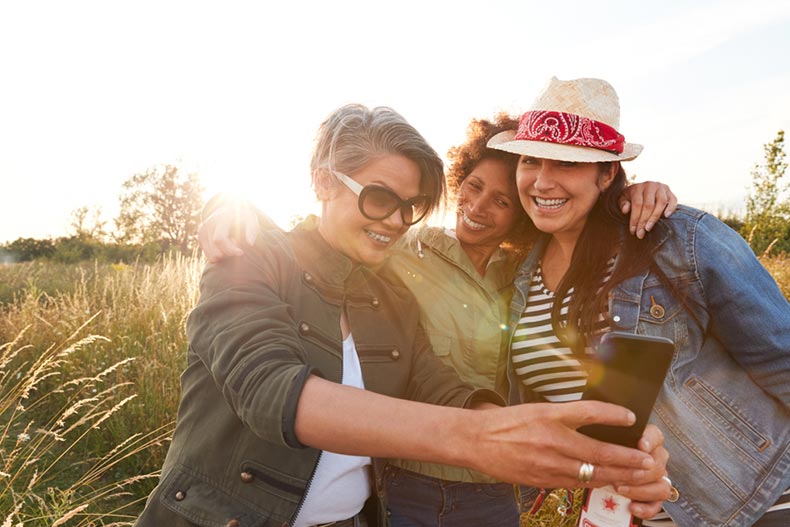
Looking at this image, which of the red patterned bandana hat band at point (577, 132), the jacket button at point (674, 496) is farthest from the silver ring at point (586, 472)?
the red patterned bandana hat band at point (577, 132)

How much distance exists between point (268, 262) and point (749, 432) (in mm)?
1768

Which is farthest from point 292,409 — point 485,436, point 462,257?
point 462,257

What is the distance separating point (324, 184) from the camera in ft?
7.32

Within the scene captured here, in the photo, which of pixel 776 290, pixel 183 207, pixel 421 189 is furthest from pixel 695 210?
pixel 183 207

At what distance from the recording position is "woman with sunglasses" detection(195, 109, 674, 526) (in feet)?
7.09

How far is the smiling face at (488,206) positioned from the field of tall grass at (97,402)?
5.96 feet

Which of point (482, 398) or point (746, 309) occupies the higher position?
point (746, 309)

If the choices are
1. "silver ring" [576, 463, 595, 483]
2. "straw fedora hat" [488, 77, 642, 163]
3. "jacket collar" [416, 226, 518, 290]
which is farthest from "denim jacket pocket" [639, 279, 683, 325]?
"silver ring" [576, 463, 595, 483]

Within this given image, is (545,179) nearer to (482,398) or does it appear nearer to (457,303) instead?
(457,303)

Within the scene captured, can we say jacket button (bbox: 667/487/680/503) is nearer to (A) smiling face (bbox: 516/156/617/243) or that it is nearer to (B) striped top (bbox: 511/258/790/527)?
(B) striped top (bbox: 511/258/790/527)

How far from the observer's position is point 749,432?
208 cm

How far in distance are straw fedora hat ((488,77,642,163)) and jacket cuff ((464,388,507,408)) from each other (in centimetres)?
108

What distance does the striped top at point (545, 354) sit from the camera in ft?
7.92

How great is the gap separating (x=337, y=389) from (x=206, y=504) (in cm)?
79
